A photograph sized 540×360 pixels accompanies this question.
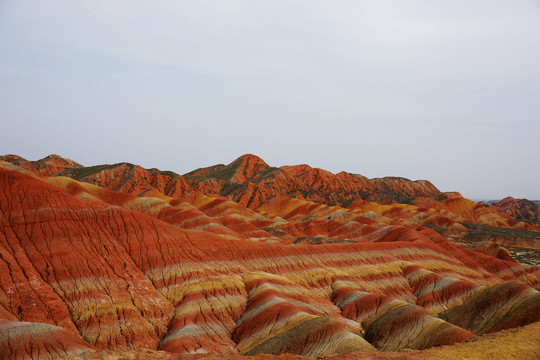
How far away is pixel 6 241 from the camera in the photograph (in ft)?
159

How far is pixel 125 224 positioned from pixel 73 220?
7.31 metres

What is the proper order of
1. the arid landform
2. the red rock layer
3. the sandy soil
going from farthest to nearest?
the arid landform < the red rock layer < the sandy soil

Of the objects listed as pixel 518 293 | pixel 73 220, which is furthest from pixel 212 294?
pixel 518 293

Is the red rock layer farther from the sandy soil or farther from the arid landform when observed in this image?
the sandy soil

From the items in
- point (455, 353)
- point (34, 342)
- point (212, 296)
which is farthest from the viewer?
point (212, 296)

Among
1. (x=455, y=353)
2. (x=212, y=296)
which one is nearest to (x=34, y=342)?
(x=212, y=296)

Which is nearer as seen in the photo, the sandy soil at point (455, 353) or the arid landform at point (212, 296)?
the sandy soil at point (455, 353)

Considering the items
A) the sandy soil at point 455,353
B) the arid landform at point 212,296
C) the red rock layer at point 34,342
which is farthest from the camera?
the arid landform at point 212,296

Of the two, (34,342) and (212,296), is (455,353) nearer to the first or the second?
(34,342)

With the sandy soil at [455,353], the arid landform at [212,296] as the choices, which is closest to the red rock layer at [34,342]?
the arid landform at [212,296]

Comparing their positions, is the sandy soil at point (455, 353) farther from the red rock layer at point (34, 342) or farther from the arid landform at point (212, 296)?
the red rock layer at point (34, 342)

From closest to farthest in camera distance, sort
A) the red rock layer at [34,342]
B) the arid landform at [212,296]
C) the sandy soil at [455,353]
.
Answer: the sandy soil at [455,353], the red rock layer at [34,342], the arid landform at [212,296]

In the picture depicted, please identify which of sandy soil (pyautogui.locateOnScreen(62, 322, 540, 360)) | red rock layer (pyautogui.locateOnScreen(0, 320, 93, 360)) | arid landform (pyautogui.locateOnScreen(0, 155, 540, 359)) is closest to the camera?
sandy soil (pyautogui.locateOnScreen(62, 322, 540, 360))

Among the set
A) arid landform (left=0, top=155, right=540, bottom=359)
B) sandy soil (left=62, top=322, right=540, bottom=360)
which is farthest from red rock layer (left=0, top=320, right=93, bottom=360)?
sandy soil (left=62, top=322, right=540, bottom=360)
